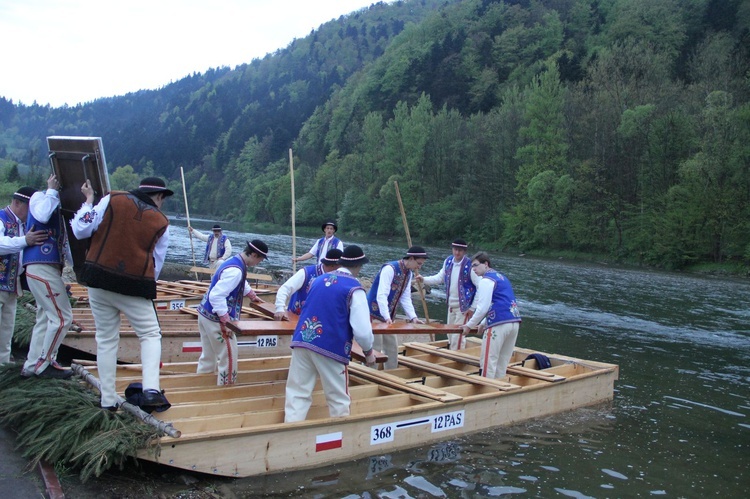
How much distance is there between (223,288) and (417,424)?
2.68 meters

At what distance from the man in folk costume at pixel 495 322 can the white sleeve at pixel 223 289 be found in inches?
140

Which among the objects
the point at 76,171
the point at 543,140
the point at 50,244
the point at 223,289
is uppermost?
the point at 543,140

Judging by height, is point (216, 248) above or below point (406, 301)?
above

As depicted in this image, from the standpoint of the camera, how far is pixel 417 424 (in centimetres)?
717

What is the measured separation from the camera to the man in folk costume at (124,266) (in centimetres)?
547

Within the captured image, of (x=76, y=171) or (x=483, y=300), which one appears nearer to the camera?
(x=76, y=171)

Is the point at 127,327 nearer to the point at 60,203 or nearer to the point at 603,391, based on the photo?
the point at 60,203

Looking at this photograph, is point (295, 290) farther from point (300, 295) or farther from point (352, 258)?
point (352, 258)

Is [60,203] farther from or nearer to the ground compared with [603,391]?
farther from the ground

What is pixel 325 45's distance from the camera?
7657 inches

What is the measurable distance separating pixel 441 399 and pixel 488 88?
81984mm

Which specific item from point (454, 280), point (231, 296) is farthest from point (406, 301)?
point (231, 296)

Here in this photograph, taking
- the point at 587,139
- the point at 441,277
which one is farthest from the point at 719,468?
the point at 587,139

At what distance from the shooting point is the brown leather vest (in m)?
5.46
